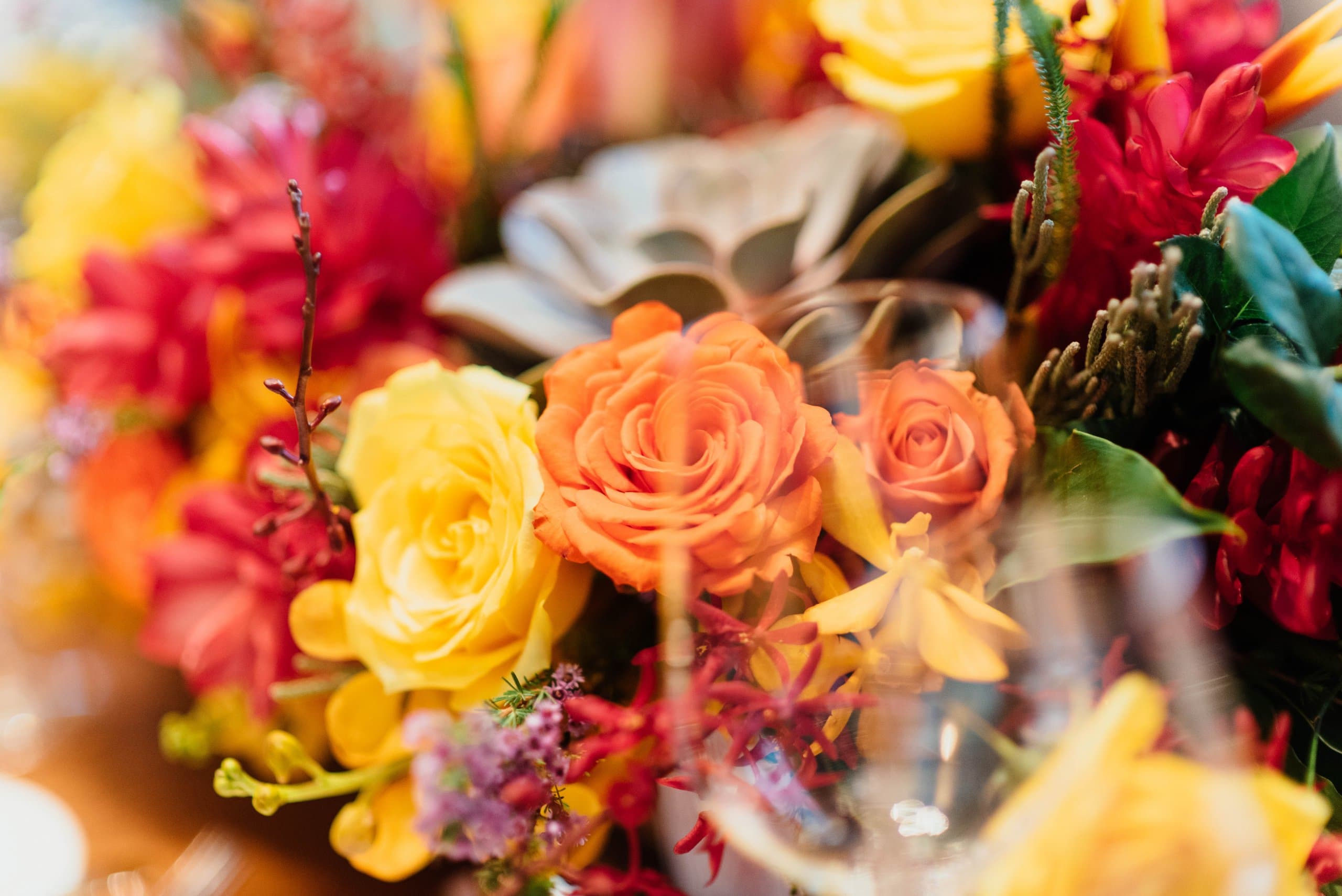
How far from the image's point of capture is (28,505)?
0.51 meters

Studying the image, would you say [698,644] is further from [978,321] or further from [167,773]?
[167,773]

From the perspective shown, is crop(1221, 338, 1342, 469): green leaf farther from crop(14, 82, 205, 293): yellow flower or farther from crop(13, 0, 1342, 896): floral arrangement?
crop(14, 82, 205, 293): yellow flower

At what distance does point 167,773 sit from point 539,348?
14.6 inches

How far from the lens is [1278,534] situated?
245mm

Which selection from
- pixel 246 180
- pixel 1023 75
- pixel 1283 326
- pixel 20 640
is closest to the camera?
pixel 1283 326

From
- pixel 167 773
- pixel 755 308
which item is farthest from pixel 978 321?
→ pixel 167 773

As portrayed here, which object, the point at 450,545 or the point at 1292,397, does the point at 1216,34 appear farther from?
the point at 450,545

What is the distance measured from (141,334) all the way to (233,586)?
16 centimetres

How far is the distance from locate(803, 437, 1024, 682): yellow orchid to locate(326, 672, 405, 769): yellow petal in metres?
0.19

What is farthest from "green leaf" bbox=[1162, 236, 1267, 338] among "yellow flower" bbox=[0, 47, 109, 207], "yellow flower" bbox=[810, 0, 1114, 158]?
"yellow flower" bbox=[0, 47, 109, 207]

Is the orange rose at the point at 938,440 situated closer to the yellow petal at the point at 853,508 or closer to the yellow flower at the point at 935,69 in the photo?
the yellow petal at the point at 853,508

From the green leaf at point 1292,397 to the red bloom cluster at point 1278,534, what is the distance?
0.02 meters

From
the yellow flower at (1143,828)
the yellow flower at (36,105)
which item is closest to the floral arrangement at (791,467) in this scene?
the yellow flower at (1143,828)

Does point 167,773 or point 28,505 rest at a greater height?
point 28,505
